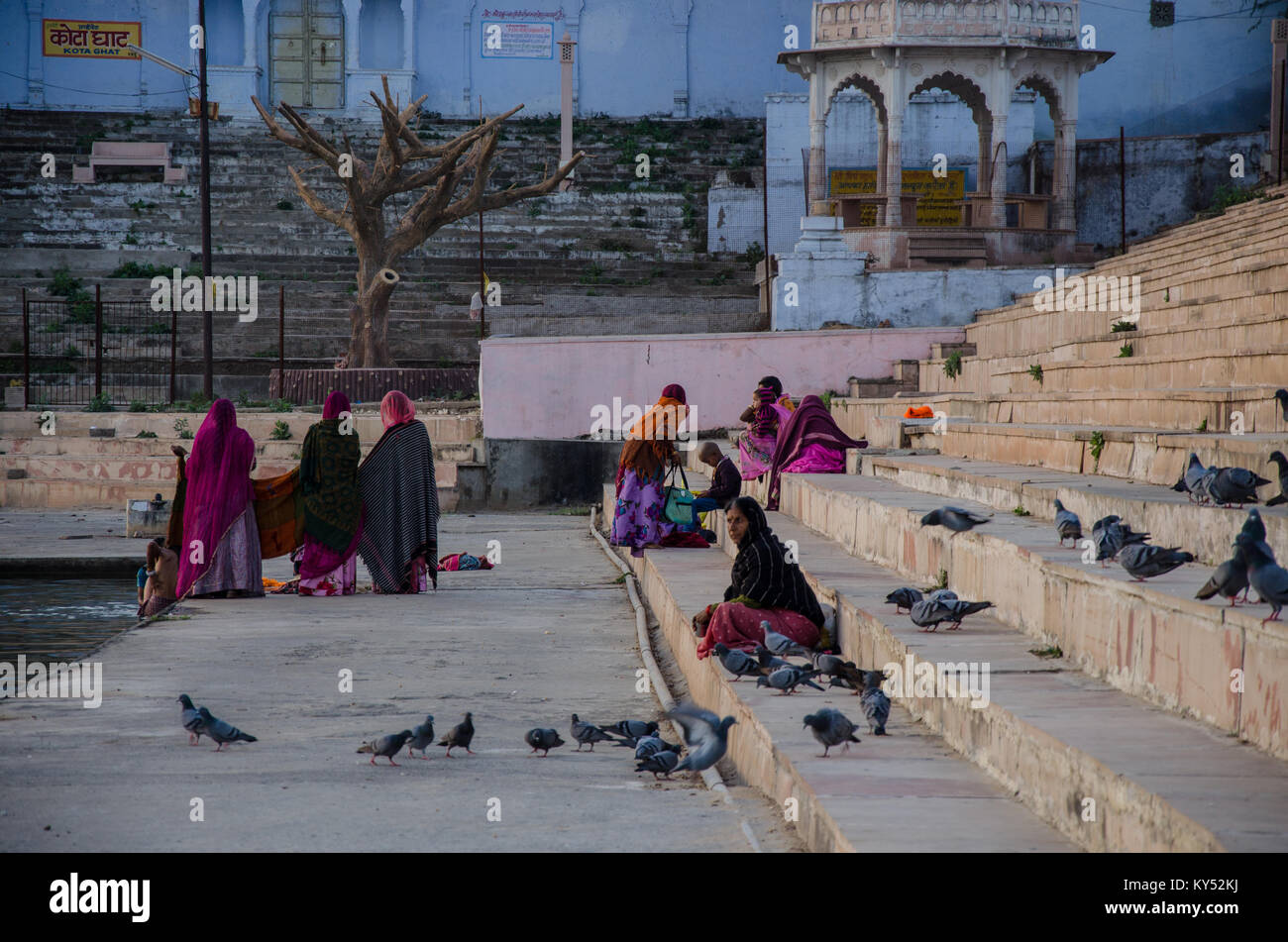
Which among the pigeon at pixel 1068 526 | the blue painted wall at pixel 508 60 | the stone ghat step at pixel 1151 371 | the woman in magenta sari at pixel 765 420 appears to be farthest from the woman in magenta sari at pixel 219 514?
the blue painted wall at pixel 508 60

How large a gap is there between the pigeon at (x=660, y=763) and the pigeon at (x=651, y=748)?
0.04 ft

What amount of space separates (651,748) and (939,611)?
1.12 meters

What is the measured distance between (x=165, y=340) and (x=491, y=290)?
195 inches

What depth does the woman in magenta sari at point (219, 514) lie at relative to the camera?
9.30 metres

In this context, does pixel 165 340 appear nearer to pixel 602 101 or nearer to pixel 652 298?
pixel 652 298

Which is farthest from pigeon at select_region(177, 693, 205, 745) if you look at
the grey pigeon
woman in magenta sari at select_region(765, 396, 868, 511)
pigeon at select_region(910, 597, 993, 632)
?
woman in magenta sari at select_region(765, 396, 868, 511)

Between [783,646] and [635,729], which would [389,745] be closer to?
[635,729]

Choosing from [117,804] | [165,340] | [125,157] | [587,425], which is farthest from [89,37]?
[117,804]

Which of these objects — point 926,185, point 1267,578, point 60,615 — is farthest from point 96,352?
point 1267,578

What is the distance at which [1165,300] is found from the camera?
10883 mm

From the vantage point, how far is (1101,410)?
328 inches

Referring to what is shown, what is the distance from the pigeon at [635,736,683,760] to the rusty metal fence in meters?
15.1

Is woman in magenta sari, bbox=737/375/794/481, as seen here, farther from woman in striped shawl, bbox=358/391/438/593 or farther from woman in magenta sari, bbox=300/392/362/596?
woman in magenta sari, bbox=300/392/362/596

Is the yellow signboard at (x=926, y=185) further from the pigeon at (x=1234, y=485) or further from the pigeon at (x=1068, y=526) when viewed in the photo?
the pigeon at (x=1234, y=485)
